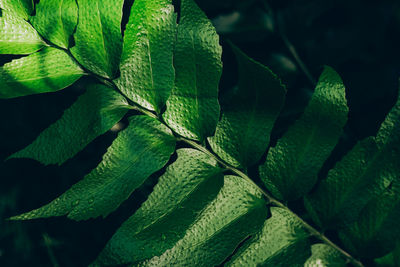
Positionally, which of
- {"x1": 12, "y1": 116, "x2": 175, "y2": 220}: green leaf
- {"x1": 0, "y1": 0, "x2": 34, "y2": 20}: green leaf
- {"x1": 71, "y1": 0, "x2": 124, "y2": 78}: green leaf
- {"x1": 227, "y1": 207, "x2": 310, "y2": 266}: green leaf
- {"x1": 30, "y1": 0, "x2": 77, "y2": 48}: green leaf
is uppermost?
{"x1": 0, "y1": 0, "x2": 34, "y2": 20}: green leaf

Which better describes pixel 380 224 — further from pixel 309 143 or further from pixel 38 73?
pixel 38 73

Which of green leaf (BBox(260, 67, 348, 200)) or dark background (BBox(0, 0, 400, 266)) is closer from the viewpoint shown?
green leaf (BBox(260, 67, 348, 200))

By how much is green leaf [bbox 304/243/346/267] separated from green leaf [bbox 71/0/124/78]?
0.33 m

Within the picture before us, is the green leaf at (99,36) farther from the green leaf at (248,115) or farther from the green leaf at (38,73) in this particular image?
the green leaf at (248,115)

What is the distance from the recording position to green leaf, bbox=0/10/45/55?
43cm

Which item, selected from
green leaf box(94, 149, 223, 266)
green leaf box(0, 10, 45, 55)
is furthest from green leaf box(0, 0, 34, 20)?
green leaf box(94, 149, 223, 266)

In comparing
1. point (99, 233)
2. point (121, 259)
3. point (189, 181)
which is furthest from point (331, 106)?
point (99, 233)

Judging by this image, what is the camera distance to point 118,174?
0.43 m

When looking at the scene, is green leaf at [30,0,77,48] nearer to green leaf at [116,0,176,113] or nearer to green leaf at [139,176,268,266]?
green leaf at [116,0,176,113]

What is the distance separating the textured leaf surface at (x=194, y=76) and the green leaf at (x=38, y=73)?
121 millimetres

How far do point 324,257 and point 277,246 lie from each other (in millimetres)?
69

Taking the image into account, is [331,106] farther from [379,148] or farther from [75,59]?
[75,59]

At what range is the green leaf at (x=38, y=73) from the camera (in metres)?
0.43

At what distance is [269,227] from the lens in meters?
0.46
